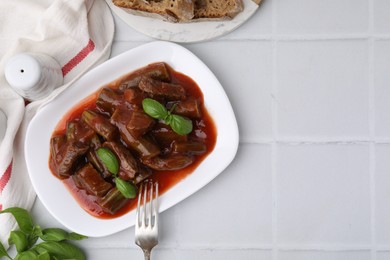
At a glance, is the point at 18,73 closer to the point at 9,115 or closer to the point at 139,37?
the point at 9,115

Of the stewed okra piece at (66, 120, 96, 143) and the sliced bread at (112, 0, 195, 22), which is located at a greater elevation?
the sliced bread at (112, 0, 195, 22)

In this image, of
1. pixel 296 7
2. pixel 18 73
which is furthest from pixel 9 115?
pixel 296 7

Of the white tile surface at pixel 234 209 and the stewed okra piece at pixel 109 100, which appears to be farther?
the white tile surface at pixel 234 209

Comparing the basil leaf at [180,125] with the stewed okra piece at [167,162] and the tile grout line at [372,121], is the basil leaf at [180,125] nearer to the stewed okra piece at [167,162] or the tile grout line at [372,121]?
the stewed okra piece at [167,162]

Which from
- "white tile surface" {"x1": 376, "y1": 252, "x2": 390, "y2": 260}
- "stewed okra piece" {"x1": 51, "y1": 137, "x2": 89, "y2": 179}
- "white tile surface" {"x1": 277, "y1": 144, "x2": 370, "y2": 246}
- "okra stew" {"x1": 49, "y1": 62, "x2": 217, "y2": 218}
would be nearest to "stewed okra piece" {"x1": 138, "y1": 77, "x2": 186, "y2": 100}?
"okra stew" {"x1": 49, "y1": 62, "x2": 217, "y2": 218}

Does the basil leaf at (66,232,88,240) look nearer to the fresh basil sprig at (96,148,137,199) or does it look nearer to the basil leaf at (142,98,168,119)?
the fresh basil sprig at (96,148,137,199)

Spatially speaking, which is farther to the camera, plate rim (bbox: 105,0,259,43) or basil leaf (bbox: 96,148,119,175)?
plate rim (bbox: 105,0,259,43)

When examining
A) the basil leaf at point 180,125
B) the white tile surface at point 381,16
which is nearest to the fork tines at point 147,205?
the basil leaf at point 180,125

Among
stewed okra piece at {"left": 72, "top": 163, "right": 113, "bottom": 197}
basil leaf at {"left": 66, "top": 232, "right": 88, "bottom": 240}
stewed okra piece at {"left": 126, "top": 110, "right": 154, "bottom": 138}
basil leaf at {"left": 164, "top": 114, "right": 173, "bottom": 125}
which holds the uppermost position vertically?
basil leaf at {"left": 164, "top": 114, "right": 173, "bottom": 125}
